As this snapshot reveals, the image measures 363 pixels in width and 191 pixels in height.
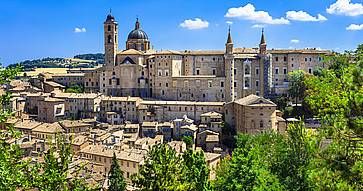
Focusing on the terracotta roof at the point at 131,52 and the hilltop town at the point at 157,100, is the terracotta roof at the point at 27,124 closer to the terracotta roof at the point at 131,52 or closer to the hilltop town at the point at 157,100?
the hilltop town at the point at 157,100

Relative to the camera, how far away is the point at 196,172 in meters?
23.5

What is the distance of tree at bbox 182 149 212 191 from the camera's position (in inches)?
892

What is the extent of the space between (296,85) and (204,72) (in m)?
13.8

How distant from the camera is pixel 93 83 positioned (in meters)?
72.2

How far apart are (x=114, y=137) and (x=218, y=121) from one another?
38.0 feet

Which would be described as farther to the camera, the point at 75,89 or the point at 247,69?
the point at 75,89

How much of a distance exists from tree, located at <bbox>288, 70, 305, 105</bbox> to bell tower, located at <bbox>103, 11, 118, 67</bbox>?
87.0 ft

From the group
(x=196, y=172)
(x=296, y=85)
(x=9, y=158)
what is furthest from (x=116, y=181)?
(x=296, y=85)

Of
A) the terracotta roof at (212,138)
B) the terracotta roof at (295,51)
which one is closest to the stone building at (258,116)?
the terracotta roof at (212,138)

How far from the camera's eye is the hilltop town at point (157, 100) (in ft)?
160

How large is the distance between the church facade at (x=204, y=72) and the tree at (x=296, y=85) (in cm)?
369

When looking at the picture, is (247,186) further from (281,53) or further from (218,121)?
(281,53)

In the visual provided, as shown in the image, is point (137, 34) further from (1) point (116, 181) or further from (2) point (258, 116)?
(1) point (116, 181)

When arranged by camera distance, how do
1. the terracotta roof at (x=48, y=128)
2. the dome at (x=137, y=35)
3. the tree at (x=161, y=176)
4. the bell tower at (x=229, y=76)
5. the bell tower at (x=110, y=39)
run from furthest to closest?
the dome at (x=137, y=35) → the bell tower at (x=110, y=39) → the bell tower at (x=229, y=76) → the terracotta roof at (x=48, y=128) → the tree at (x=161, y=176)
